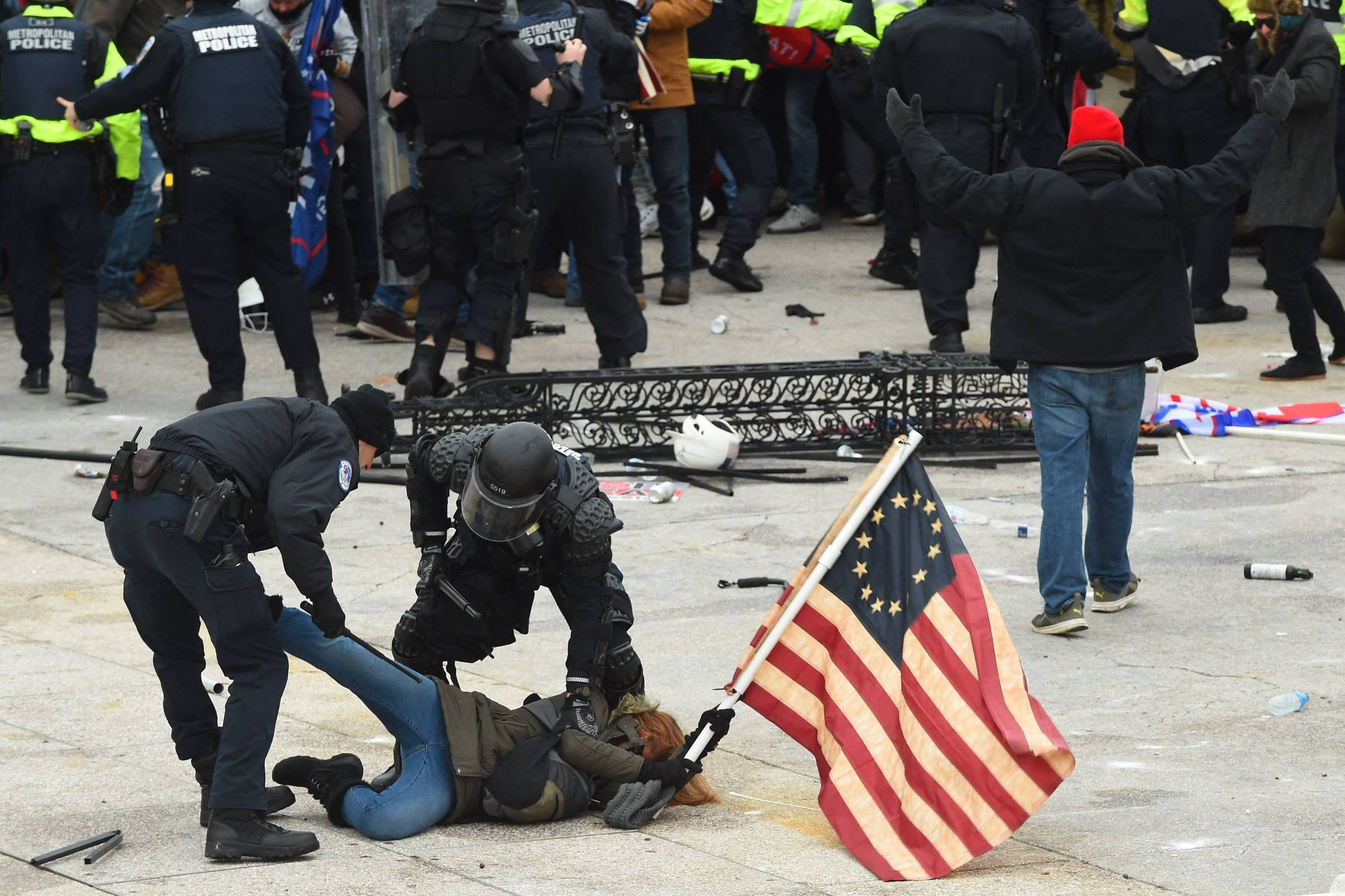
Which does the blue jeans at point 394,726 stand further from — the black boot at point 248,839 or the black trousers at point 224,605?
the black boot at point 248,839

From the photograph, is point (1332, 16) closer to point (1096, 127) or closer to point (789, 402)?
point (789, 402)

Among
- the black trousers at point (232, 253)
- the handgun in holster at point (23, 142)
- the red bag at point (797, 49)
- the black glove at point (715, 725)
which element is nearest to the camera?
the black glove at point (715, 725)

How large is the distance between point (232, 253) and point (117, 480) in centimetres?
542

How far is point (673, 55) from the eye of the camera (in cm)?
1284

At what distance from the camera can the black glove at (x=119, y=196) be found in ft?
36.6

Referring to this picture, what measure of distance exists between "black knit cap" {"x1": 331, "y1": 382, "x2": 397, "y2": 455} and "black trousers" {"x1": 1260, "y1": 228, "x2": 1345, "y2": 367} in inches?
272

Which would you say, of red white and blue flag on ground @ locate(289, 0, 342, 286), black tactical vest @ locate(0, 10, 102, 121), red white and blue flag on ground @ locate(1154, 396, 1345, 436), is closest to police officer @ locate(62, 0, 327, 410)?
black tactical vest @ locate(0, 10, 102, 121)

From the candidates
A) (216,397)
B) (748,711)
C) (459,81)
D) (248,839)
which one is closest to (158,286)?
(216,397)

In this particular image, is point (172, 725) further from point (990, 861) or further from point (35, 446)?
point (35, 446)

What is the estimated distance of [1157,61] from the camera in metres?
12.9

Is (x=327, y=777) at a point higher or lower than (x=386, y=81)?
lower

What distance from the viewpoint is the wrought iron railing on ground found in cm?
983

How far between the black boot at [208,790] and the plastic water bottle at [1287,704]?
3.10m

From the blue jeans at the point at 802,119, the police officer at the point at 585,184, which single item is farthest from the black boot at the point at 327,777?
the blue jeans at the point at 802,119
